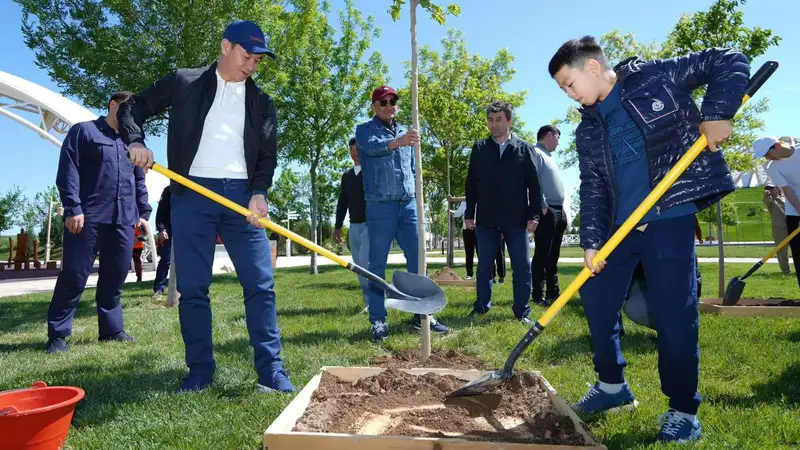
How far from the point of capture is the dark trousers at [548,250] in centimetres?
743

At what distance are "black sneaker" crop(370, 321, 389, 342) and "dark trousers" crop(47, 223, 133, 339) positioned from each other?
7.82 feet

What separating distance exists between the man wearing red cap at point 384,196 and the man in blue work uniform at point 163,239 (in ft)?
17.2

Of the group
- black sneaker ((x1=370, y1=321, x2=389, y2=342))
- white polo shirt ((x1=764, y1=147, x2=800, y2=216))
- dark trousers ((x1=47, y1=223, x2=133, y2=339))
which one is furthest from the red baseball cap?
white polo shirt ((x1=764, y1=147, x2=800, y2=216))

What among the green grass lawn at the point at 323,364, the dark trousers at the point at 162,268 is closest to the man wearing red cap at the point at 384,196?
the green grass lawn at the point at 323,364

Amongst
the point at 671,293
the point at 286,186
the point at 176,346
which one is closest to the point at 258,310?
the point at 176,346

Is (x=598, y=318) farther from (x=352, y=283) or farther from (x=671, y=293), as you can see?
(x=352, y=283)

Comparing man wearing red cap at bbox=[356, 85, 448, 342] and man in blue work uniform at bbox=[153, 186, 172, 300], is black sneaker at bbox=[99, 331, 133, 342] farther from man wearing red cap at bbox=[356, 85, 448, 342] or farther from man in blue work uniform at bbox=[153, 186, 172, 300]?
man in blue work uniform at bbox=[153, 186, 172, 300]

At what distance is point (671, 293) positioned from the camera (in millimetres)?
2678

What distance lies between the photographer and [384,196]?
5.33 meters

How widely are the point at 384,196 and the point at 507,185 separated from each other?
1594 mm

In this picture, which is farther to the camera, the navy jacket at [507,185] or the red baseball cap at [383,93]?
the navy jacket at [507,185]

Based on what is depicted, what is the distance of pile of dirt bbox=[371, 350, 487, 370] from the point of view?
4.11 meters

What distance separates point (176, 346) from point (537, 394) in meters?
3.42

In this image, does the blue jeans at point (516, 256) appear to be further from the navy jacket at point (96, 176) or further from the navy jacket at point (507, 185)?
the navy jacket at point (96, 176)
